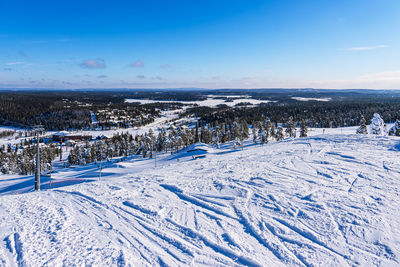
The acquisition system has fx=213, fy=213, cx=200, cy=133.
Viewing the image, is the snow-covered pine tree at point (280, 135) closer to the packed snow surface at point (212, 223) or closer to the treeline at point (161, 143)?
the treeline at point (161, 143)

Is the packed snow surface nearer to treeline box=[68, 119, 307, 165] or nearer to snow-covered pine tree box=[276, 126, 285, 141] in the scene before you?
treeline box=[68, 119, 307, 165]

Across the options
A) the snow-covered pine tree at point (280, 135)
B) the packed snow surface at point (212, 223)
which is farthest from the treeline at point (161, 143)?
the packed snow surface at point (212, 223)

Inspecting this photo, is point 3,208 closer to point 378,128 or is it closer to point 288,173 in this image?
point 288,173

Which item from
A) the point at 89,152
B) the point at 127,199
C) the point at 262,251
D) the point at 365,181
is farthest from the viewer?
the point at 89,152

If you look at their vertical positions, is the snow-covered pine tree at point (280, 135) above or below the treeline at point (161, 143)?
above

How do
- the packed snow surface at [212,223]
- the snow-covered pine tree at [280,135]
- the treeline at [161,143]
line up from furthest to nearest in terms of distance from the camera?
the treeline at [161,143] → the snow-covered pine tree at [280,135] → the packed snow surface at [212,223]

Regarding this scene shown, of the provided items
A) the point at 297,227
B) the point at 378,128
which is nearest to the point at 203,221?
the point at 297,227

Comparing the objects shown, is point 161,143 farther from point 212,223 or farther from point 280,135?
point 212,223

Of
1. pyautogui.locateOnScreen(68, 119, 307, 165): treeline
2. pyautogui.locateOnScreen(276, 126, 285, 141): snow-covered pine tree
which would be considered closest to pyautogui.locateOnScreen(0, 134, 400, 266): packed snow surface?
pyautogui.locateOnScreen(68, 119, 307, 165): treeline
